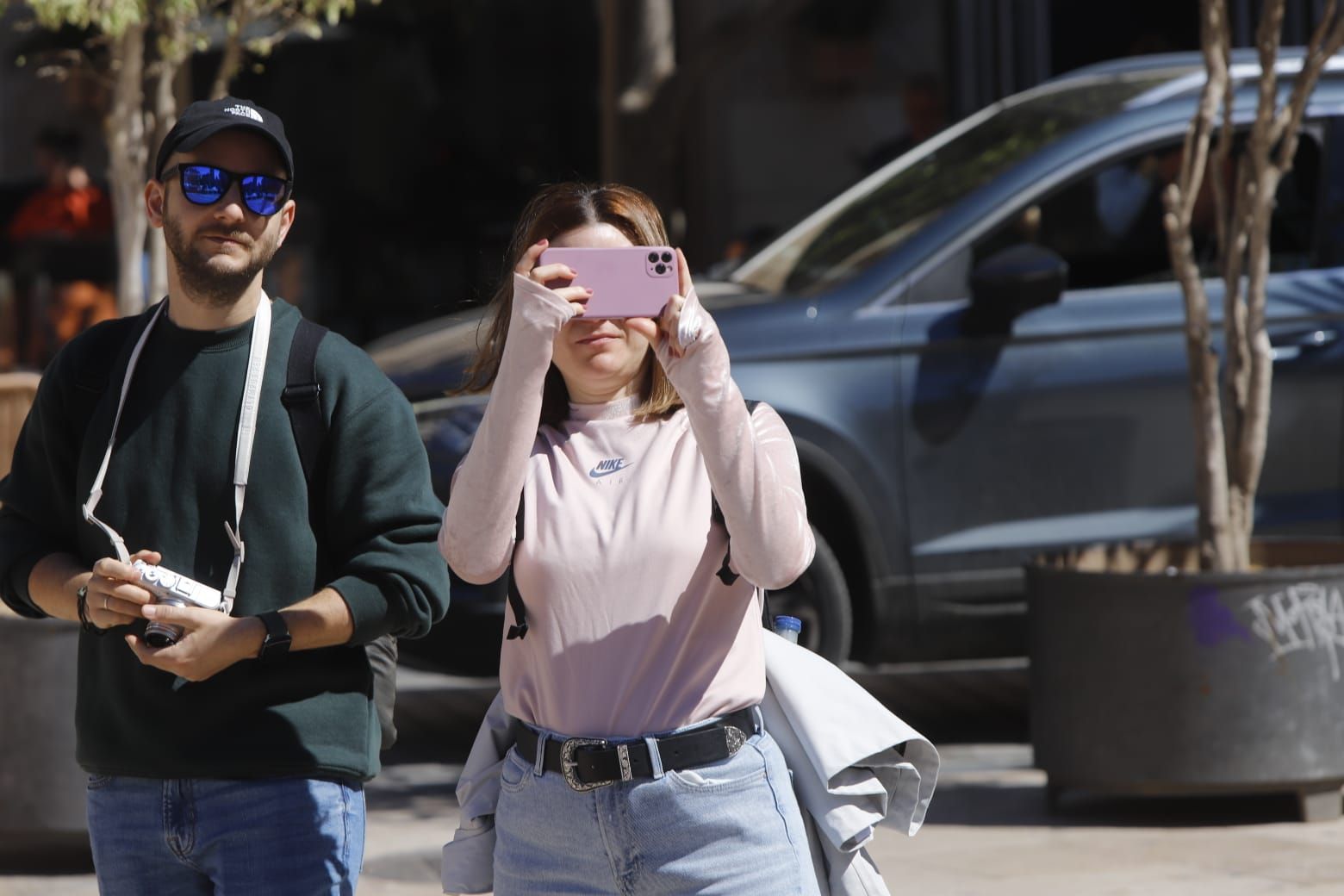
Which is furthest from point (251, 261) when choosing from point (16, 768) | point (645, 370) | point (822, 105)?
point (822, 105)

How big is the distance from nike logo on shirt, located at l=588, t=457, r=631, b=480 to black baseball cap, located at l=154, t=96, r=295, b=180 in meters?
0.65

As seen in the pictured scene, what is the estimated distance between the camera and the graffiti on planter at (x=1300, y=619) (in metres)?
5.72

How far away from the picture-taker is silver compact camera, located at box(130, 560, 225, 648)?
108 inches

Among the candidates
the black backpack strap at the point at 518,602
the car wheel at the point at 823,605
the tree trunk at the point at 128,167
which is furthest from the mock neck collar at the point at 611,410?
the tree trunk at the point at 128,167

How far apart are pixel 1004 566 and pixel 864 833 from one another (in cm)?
400

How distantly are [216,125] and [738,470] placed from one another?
95 centimetres

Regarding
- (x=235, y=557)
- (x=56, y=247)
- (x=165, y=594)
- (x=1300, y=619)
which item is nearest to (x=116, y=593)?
(x=165, y=594)

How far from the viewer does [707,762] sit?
2.73 meters

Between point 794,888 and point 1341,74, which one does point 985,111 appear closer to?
point 1341,74

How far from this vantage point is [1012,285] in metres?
6.61

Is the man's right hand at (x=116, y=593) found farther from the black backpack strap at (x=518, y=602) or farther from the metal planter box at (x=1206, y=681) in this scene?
the metal planter box at (x=1206, y=681)

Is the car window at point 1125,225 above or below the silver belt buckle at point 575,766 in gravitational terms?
above

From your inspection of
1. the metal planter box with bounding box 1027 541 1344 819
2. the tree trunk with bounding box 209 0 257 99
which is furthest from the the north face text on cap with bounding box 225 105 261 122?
the metal planter box with bounding box 1027 541 1344 819

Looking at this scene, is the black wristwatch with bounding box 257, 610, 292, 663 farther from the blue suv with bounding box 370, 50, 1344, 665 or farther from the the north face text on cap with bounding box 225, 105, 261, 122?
the blue suv with bounding box 370, 50, 1344, 665
